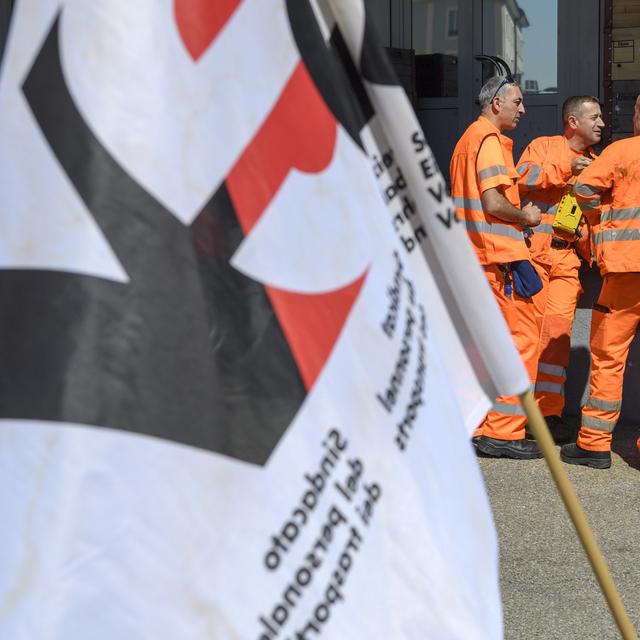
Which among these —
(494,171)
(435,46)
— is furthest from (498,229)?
(435,46)

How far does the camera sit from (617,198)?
5.27m

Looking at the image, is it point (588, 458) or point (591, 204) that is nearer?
point (591, 204)

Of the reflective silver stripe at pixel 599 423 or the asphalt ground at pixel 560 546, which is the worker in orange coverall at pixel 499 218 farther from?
the reflective silver stripe at pixel 599 423

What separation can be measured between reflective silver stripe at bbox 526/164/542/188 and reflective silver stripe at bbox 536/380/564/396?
3.51ft

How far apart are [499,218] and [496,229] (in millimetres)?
63

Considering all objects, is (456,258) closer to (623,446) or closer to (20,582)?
(20,582)

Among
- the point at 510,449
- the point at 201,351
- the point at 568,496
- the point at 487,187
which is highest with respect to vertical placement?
the point at 201,351

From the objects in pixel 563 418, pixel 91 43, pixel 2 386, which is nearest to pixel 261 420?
pixel 2 386

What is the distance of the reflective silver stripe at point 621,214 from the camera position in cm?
523

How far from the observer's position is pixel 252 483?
4.53ft

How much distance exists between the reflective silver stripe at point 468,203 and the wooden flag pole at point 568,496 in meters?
3.75

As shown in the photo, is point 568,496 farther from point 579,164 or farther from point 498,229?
point 579,164

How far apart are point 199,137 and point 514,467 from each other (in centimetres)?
439

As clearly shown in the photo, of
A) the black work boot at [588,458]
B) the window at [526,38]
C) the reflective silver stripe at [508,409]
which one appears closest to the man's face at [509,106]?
the reflective silver stripe at [508,409]
